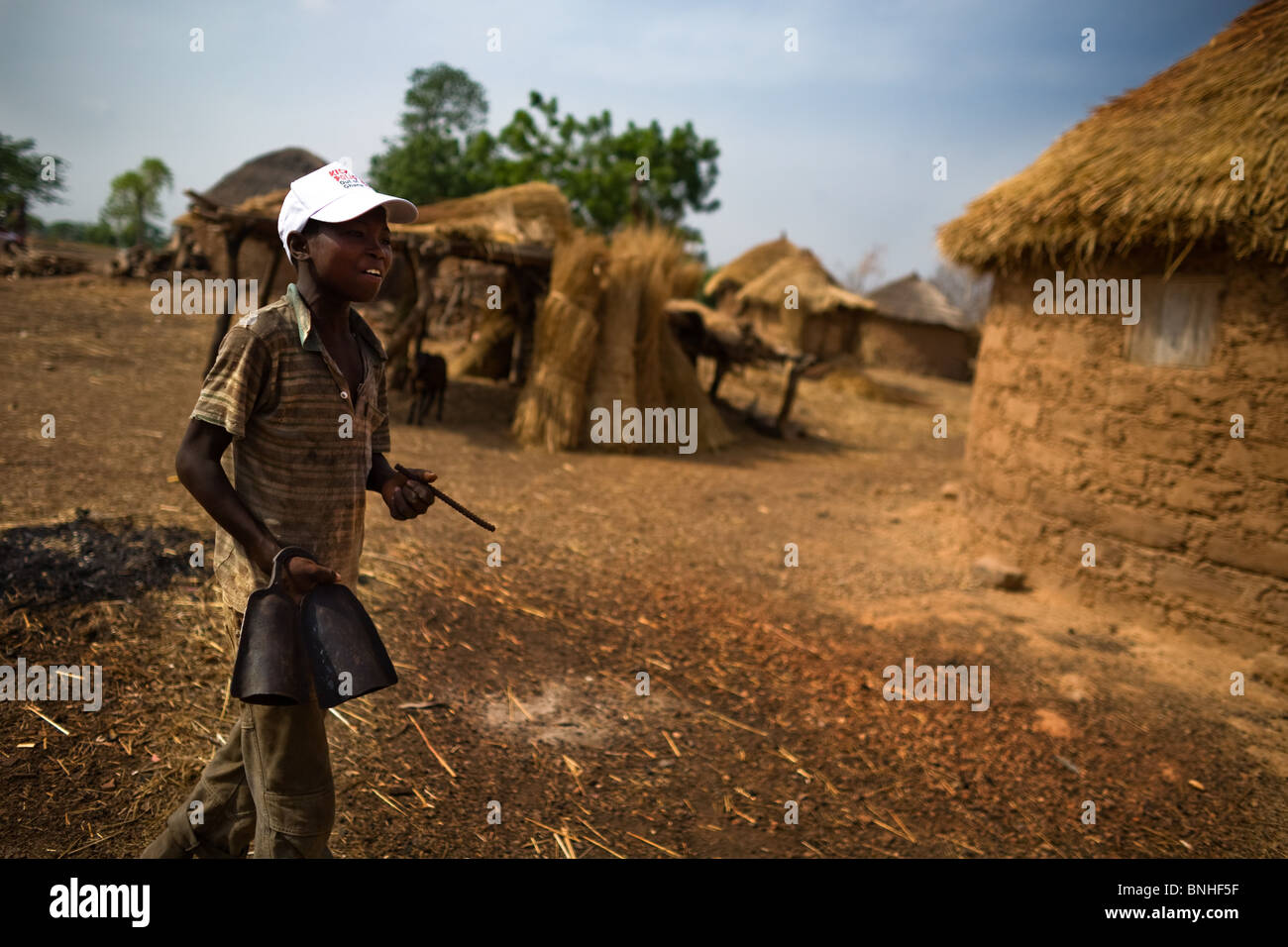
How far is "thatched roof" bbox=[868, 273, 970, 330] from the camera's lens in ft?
75.3

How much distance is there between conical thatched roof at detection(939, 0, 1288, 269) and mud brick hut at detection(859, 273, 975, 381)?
16657 millimetres

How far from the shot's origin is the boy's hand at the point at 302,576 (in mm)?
1745

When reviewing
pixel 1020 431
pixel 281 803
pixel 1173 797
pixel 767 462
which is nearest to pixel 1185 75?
pixel 1020 431

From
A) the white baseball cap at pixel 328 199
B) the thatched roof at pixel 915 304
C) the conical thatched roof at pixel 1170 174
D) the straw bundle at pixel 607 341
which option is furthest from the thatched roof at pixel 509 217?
the thatched roof at pixel 915 304

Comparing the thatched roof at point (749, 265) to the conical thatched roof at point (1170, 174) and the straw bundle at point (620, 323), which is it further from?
the conical thatched roof at point (1170, 174)

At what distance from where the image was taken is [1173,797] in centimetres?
360

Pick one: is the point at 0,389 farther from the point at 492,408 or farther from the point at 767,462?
the point at 767,462

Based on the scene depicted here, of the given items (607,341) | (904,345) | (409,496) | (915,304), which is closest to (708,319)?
(607,341)

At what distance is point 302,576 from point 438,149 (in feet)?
80.8

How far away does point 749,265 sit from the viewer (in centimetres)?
2539

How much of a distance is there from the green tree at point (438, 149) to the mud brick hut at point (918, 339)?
39.1 feet

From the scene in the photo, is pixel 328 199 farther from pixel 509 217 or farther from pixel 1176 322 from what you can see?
pixel 509 217
